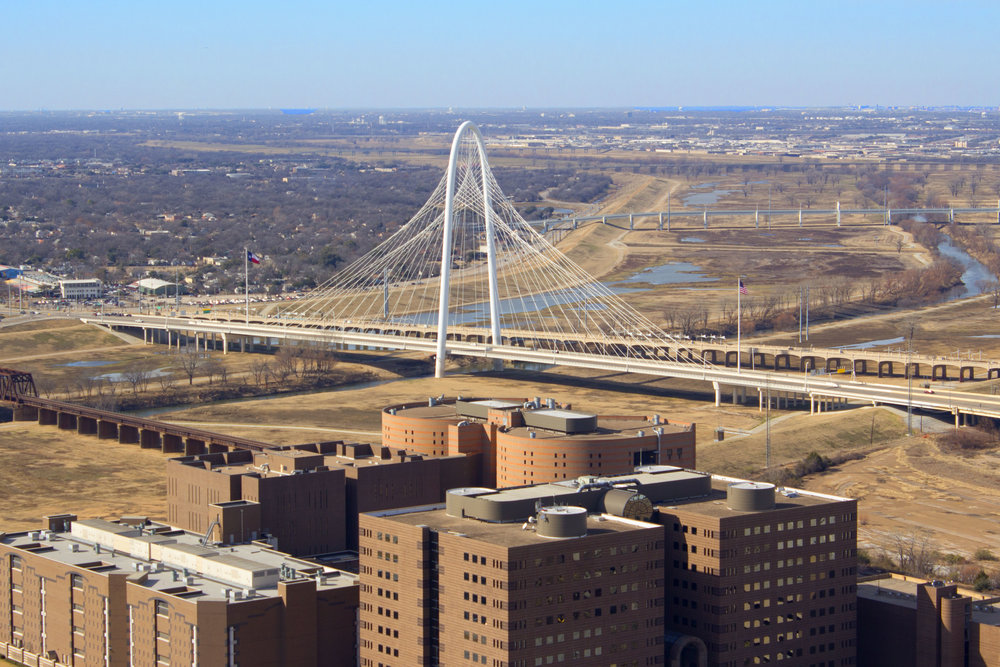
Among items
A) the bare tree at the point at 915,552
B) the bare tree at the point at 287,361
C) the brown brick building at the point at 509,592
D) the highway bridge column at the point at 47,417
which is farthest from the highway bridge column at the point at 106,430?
the brown brick building at the point at 509,592

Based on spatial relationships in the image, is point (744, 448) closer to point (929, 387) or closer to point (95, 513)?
point (929, 387)

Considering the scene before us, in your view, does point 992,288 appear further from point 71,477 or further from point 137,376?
point 71,477

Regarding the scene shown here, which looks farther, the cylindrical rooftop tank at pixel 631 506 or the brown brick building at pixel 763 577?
the cylindrical rooftop tank at pixel 631 506

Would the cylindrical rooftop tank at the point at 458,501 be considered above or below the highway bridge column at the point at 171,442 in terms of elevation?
above

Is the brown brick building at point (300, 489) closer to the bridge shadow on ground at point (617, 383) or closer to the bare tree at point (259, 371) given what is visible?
the bridge shadow on ground at point (617, 383)

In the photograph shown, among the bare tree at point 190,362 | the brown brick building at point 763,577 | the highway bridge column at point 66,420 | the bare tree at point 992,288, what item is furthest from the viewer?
the bare tree at point 992,288

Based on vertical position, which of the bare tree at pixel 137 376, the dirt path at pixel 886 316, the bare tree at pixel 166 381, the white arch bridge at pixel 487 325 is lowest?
the bare tree at pixel 166 381

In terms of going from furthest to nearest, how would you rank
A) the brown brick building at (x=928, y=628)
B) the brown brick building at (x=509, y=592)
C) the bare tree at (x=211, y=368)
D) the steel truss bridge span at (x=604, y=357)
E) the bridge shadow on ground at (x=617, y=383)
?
the bare tree at (x=211, y=368)
the bridge shadow on ground at (x=617, y=383)
the steel truss bridge span at (x=604, y=357)
the brown brick building at (x=928, y=628)
the brown brick building at (x=509, y=592)

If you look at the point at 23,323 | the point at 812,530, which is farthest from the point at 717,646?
the point at 23,323
